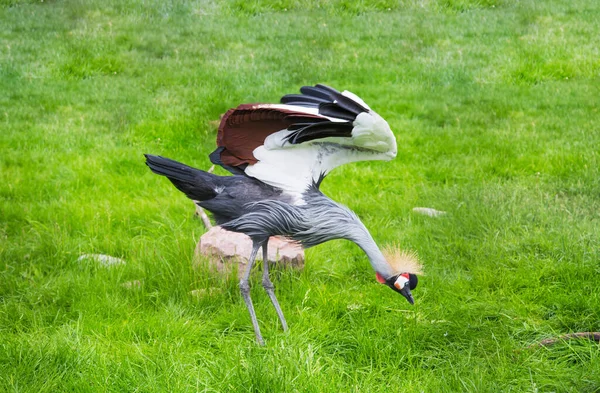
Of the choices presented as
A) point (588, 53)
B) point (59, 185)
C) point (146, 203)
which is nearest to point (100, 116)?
point (59, 185)

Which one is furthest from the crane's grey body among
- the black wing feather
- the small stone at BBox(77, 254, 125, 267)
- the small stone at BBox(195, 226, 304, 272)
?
the small stone at BBox(77, 254, 125, 267)

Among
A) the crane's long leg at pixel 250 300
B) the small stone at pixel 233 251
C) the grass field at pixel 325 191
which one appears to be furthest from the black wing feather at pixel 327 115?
the small stone at pixel 233 251

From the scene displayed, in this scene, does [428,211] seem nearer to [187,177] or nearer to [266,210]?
[266,210]

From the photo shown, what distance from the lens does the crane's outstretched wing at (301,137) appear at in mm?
4176

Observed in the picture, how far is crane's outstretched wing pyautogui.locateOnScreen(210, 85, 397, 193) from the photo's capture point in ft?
13.7

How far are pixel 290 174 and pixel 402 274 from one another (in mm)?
918

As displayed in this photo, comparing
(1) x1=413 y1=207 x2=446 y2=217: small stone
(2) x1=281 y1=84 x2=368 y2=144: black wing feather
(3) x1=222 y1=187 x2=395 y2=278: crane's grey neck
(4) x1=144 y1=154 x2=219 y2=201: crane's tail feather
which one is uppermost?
(2) x1=281 y1=84 x2=368 y2=144: black wing feather

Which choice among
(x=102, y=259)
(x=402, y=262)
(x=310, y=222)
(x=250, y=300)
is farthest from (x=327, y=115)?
(x=102, y=259)

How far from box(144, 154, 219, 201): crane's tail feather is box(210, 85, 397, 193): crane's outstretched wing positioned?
22 cm

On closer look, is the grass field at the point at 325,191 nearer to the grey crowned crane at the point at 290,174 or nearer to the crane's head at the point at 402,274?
the crane's head at the point at 402,274

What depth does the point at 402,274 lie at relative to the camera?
172 inches

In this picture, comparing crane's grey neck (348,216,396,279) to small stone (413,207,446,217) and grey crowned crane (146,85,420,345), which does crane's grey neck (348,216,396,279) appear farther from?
small stone (413,207,446,217)

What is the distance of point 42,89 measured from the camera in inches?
405

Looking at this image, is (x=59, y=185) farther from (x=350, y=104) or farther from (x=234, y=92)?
(x=350, y=104)
